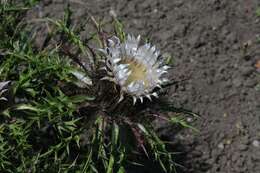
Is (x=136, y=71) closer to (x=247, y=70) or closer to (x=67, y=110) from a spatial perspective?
(x=67, y=110)

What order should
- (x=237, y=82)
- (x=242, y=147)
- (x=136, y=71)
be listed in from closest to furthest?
(x=136, y=71)
(x=242, y=147)
(x=237, y=82)

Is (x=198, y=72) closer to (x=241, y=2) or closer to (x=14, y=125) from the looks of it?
(x=241, y=2)

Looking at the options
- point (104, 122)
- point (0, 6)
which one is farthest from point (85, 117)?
point (0, 6)

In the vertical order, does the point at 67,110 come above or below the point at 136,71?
below

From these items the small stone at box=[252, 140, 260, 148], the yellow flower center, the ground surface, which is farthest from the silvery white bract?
the small stone at box=[252, 140, 260, 148]

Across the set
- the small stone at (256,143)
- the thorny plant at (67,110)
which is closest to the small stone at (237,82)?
the small stone at (256,143)

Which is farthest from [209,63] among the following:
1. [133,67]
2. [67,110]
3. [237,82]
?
[67,110]

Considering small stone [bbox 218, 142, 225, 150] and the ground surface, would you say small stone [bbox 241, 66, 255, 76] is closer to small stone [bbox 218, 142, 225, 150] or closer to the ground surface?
the ground surface
